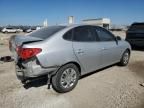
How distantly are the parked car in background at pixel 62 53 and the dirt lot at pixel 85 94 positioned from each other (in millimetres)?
324

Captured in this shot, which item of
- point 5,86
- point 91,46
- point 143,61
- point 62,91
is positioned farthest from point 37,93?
point 143,61

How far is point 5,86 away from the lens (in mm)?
5152

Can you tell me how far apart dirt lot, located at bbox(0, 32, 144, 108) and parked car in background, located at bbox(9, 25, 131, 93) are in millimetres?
324

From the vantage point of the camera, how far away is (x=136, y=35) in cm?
1101

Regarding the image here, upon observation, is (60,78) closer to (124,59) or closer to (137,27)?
(124,59)

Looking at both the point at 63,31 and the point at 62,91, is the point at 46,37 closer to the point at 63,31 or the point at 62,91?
the point at 63,31

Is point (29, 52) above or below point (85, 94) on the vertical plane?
above

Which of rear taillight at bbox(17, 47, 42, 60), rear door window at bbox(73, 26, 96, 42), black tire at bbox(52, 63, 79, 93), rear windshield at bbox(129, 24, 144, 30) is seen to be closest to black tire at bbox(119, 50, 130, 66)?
rear door window at bbox(73, 26, 96, 42)

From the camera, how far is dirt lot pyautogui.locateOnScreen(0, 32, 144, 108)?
4.16 meters

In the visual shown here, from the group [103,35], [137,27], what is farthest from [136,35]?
[103,35]

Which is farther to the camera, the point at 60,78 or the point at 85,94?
the point at 85,94

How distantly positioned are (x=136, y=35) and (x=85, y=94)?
24.6 feet

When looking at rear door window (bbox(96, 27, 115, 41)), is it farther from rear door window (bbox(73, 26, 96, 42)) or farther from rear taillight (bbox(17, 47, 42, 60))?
rear taillight (bbox(17, 47, 42, 60))

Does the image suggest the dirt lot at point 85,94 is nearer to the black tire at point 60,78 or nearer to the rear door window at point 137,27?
the black tire at point 60,78
